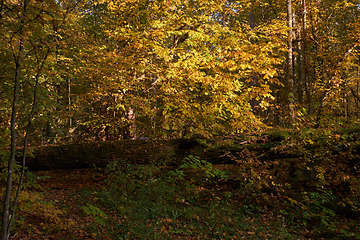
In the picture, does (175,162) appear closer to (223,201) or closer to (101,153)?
(223,201)

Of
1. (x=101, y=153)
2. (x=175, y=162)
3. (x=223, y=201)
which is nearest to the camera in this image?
(x=223, y=201)

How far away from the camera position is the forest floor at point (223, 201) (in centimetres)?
422

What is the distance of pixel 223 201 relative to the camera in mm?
5934

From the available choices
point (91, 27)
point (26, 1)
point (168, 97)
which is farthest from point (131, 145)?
point (91, 27)

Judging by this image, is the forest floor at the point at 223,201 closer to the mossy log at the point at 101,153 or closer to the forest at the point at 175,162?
the forest at the point at 175,162

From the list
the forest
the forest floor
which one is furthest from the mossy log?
the forest floor

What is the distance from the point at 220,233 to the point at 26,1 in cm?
500

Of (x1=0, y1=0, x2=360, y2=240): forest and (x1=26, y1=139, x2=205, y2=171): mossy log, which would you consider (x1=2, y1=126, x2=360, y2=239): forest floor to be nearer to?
(x1=0, y1=0, x2=360, y2=240): forest

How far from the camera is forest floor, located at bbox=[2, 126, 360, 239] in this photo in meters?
4.22

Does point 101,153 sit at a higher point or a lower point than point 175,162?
higher

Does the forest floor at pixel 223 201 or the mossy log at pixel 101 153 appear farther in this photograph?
the mossy log at pixel 101 153

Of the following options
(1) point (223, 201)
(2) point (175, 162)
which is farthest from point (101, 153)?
(1) point (223, 201)

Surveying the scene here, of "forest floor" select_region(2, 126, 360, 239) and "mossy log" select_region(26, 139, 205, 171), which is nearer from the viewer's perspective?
"forest floor" select_region(2, 126, 360, 239)

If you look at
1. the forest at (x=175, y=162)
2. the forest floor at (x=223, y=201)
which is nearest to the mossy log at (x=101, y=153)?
the forest at (x=175, y=162)
